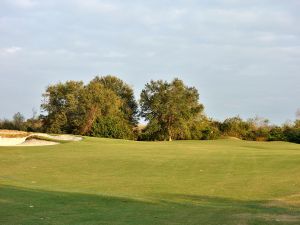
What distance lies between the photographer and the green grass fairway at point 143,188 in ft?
37.7

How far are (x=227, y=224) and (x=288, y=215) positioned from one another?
2349 millimetres

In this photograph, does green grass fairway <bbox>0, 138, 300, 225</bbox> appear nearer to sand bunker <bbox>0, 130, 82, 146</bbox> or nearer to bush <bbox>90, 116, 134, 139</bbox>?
sand bunker <bbox>0, 130, 82, 146</bbox>

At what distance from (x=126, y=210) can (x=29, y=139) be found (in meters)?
28.6

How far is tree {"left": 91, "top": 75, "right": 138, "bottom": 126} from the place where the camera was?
6775 centimetres

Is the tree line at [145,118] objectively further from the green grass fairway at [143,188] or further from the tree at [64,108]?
the green grass fairway at [143,188]

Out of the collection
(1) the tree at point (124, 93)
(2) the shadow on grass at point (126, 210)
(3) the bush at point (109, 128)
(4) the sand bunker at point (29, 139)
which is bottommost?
(2) the shadow on grass at point (126, 210)

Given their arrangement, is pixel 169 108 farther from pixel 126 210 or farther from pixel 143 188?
pixel 126 210

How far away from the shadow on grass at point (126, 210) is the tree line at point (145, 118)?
45744 mm

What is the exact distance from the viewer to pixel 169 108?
60.8 meters

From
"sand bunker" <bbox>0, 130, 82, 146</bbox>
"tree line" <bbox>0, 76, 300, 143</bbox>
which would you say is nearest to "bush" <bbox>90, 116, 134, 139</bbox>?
"tree line" <bbox>0, 76, 300, 143</bbox>

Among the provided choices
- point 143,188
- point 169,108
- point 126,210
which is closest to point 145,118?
point 169,108

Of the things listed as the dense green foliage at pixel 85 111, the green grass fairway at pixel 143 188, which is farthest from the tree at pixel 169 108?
the green grass fairway at pixel 143 188

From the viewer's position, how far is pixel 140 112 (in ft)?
216

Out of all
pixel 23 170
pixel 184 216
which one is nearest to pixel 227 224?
pixel 184 216
